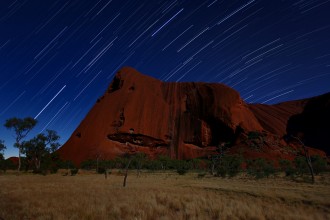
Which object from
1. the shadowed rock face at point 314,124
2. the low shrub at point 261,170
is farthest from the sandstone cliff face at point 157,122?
the low shrub at point 261,170

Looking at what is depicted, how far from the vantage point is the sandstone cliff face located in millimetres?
99875

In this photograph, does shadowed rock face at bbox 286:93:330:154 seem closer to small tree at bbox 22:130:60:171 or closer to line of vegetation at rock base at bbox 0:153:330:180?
line of vegetation at rock base at bbox 0:153:330:180

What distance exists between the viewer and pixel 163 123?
366 ft

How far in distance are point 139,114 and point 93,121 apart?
19395 millimetres

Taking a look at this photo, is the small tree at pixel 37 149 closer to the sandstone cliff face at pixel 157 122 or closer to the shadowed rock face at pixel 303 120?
the sandstone cliff face at pixel 157 122

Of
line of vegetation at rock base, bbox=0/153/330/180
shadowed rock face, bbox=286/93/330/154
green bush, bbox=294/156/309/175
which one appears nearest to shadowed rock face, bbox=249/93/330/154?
shadowed rock face, bbox=286/93/330/154

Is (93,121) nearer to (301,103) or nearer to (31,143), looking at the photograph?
(31,143)

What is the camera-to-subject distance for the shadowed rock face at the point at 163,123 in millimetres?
98750

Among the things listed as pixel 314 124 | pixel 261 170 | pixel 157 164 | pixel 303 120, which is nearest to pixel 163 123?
pixel 157 164

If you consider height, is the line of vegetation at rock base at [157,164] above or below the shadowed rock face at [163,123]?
below

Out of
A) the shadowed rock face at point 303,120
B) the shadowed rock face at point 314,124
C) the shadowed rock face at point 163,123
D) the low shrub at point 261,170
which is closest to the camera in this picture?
the low shrub at point 261,170

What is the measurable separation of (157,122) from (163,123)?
2672 mm

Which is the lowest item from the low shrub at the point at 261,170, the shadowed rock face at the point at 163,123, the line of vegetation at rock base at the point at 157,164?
the low shrub at the point at 261,170

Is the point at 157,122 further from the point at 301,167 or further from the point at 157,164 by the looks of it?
the point at 301,167
